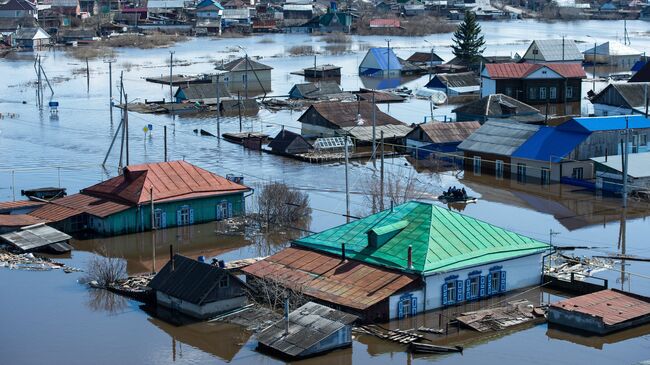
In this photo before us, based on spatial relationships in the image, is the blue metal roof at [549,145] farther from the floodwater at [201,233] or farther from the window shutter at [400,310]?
the window shutter at [400,310]

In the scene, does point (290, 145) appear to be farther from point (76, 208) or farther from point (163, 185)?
point (76, 208)

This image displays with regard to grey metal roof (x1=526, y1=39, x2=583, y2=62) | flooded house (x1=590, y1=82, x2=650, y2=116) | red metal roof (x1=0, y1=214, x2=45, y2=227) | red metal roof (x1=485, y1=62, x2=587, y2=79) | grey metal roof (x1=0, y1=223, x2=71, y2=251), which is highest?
grey metal roof (x1=526, y1=39, x2=583, y2=62)

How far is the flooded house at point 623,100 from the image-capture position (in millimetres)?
30266

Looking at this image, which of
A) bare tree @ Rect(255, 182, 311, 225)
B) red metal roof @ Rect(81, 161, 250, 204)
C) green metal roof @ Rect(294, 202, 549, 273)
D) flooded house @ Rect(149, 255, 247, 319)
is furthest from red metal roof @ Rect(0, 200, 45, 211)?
green metal roof @ Rect(294, 202, 549, 273)

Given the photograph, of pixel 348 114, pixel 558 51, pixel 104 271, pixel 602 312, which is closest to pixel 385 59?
pixel 558 51

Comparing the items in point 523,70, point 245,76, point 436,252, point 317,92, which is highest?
point 523,70

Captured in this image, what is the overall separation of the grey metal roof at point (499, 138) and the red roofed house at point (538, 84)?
913 centimetres

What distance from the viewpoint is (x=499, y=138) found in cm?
2498

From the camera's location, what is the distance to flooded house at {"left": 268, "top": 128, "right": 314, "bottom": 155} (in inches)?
1067

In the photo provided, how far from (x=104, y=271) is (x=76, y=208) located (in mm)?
3567

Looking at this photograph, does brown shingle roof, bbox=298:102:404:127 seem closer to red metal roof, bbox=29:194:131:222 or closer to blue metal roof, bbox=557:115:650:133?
blue metal roof, bbox=557:115:650:133

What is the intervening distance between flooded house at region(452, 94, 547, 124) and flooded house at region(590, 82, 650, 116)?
2.20 metres

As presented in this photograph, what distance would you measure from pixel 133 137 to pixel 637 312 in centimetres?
1830

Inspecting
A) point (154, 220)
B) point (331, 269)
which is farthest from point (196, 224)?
point (331, 269)
